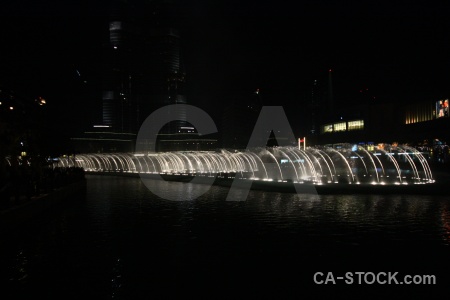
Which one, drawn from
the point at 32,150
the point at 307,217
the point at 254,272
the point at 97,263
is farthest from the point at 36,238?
the point at 32,150

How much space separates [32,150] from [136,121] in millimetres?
165651

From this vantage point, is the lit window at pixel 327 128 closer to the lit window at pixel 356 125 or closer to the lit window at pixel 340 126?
the lit window at pixel 340 126

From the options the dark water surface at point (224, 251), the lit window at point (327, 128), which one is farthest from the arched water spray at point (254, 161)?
the lit window at point (327, 128)

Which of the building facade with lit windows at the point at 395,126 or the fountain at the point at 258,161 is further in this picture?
the building facade with lit windows at the point at 395,126

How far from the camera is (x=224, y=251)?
1016 cm

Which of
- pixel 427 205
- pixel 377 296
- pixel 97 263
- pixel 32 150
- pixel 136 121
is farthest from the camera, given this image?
pixel 136 121

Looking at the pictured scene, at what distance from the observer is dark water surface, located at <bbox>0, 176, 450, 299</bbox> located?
294 inches

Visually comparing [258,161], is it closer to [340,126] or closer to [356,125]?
[356,125]

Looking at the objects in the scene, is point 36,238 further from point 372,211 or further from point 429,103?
point 429,103

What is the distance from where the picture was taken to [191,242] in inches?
440

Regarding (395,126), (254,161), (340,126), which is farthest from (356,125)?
(254,161)

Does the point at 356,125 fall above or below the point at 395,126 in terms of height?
above

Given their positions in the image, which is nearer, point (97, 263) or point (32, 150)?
point (97, 263)

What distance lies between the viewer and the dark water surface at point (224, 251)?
748 centimetres
